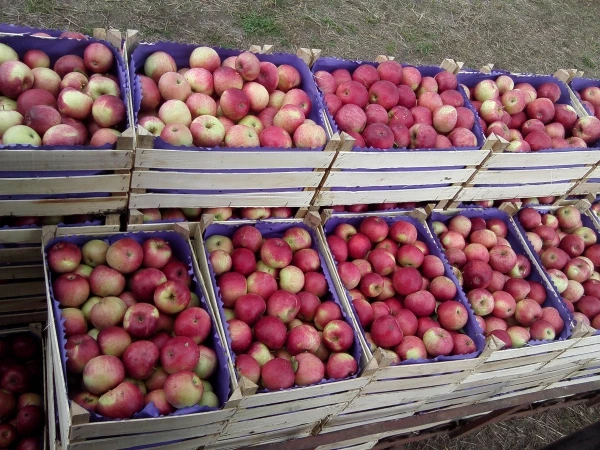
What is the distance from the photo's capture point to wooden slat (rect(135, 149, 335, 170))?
2129mm

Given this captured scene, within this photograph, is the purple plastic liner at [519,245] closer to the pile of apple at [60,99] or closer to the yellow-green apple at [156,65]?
the yellow-green apple at [156,65]

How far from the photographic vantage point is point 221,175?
2.32 m

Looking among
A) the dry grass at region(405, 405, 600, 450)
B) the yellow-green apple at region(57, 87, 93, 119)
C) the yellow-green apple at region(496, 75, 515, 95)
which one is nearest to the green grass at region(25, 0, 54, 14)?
the yellow-green apple at region(57, 87, 93, 119)

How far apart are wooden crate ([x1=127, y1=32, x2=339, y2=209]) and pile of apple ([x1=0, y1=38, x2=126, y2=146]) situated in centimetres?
14

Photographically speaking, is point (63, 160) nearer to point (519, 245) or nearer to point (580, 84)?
point (519, 245)

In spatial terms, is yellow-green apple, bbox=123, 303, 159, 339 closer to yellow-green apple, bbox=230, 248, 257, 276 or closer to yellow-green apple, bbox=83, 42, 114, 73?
yellow-green apple, bbox=230, 248, 257, 276

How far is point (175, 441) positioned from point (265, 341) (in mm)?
536

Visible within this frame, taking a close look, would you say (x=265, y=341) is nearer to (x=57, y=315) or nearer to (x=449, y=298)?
(x=57, y=315)

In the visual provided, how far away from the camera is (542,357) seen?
2.79m

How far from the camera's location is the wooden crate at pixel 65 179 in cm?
194

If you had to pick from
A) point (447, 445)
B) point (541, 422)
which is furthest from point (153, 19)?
point (541, 422)

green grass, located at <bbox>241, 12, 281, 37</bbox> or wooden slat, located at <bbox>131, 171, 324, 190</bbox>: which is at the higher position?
wooden slat, located at <bbox>131, 171, 324, 190</bbox>

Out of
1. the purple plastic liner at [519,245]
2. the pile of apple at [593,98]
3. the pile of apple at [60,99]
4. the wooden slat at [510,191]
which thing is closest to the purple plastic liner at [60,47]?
the pile of apple at [60,99]

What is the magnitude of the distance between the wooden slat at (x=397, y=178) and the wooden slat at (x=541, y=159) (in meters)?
0.15
